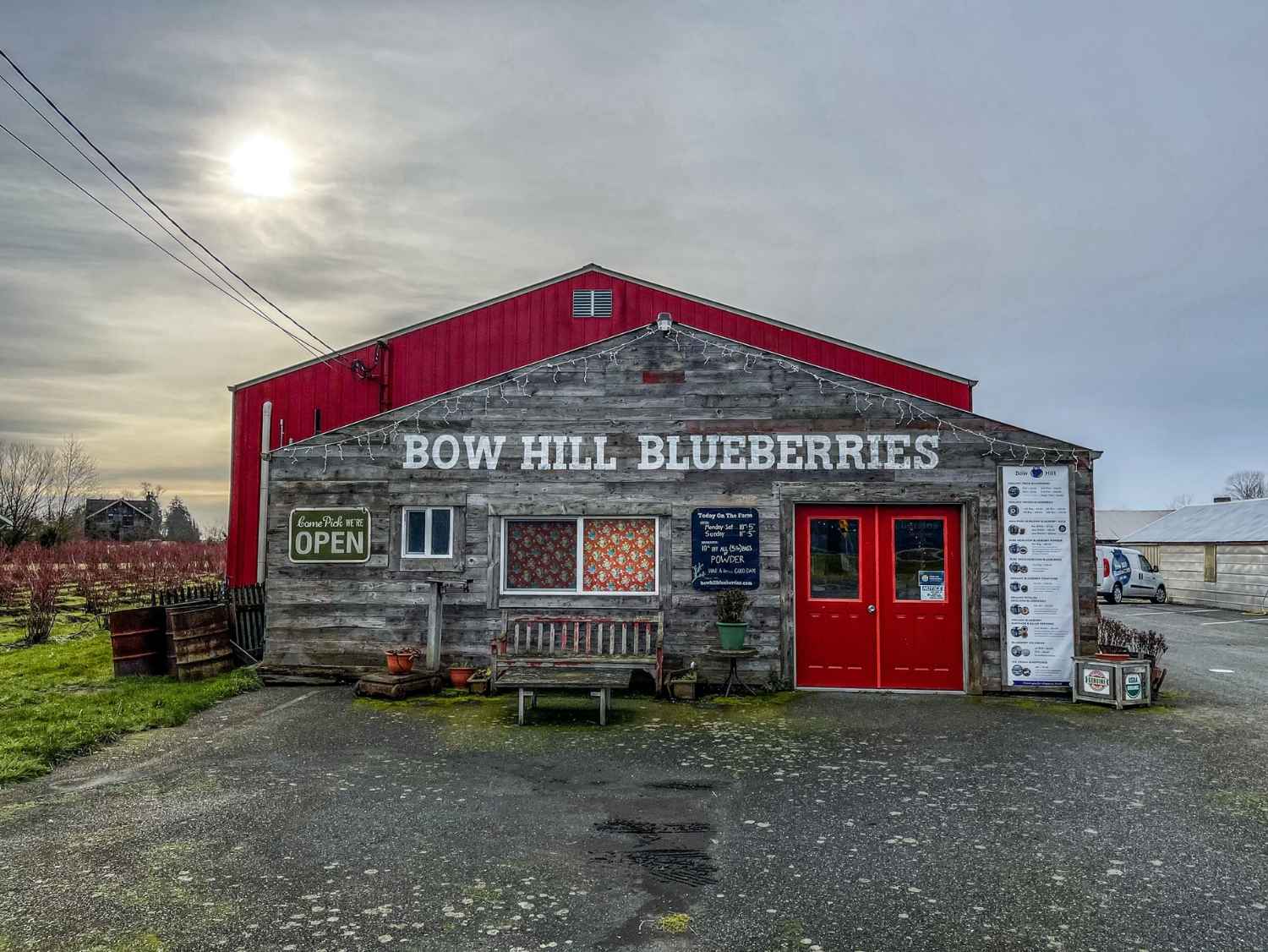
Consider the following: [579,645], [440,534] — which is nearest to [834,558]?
[579,645]

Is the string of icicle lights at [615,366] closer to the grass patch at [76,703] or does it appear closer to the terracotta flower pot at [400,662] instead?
the terracotta flower pot at [400,662]

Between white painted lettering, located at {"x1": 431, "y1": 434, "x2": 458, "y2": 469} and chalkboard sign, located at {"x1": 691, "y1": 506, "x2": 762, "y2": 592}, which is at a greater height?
white painted lettering, located at {"x1": 431, "y1": 434, "x2": 458, "y2": 469}

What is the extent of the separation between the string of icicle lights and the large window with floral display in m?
1.78

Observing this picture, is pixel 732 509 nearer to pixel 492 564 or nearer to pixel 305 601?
pixel 492 564

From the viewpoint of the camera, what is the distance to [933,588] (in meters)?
11.5

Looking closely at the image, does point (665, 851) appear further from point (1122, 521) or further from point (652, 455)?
point (1122, 521)

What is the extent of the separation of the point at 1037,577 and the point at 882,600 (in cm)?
195

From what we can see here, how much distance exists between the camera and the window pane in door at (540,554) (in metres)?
11.8

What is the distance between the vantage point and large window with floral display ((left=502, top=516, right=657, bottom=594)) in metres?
11.7

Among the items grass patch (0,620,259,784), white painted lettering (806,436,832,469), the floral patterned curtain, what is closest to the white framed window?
the floral patterned curtain

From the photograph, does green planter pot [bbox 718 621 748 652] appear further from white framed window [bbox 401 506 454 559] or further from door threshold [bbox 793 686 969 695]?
white framed window [bbox 401 506 454 559]

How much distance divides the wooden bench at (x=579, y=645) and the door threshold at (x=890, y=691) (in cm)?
200

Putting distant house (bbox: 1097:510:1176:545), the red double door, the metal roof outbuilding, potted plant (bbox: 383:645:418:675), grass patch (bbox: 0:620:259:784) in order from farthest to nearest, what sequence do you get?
1. distant house (bbox: 1097:510:1176:545)
2. the metal roof outbuilding
3. the red double door
4. potted plant (bbox: 383:645:418:675)
5. grass patch (bbox: 0:620:259:784)

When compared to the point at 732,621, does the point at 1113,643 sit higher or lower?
lower
